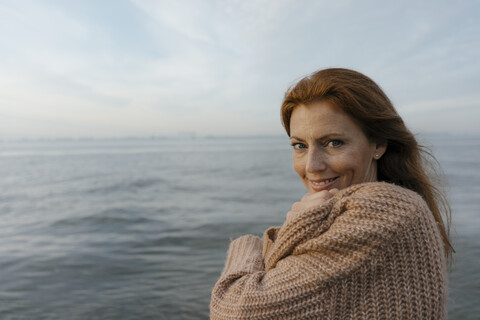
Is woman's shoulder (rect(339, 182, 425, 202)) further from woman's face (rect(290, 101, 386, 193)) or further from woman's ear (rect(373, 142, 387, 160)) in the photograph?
woman's ear (rect(373, 142, 387, 160))

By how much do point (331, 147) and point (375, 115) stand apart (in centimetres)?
30

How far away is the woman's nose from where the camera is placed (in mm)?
2027

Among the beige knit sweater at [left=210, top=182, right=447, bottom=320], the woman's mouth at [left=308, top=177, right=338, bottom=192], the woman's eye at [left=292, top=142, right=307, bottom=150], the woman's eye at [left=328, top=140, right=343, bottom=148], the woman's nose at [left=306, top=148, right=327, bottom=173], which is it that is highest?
the woman's eye at [left=328, top=140, right=343, bottom=148]

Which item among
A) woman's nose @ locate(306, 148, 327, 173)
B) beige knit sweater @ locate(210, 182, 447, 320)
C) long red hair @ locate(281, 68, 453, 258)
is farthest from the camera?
woman's nose @ locate(306, 148, 327, 173)

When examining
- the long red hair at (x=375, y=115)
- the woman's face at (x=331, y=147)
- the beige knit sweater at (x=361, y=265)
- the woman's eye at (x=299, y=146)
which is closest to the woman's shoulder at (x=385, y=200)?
the beige knit sweater at (x=361, y=265)

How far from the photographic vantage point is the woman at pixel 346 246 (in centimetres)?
154

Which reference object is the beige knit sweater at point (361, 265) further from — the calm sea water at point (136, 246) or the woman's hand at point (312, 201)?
the calm sea water at point (136, 246)

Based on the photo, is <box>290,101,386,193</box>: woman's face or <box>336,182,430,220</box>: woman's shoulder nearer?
<box>336,182,430,220</box>: woman's shoulder

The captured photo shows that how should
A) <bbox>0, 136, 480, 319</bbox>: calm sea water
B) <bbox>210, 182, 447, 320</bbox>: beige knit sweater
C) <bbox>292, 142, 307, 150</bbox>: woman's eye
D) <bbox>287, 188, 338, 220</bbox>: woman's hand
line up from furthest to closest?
<bbox>0, 136, 480, 319</bbox>: calm sea water
<bbox>292, 142, 307, 150</bbox>: woman's eye
<bbox>287, 188, 338, 220</bbox>: woman's hand
<bbox>210, 182, 447, 320</bbox>: beige knit sweater

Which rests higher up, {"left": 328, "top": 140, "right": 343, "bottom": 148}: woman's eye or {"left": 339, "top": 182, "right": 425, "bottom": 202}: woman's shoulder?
{"left": 328, "top": 140, "right": 343, "bottom": 148}: woman's eye

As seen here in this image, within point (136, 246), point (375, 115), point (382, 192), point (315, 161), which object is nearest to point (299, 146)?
point (315, 161)

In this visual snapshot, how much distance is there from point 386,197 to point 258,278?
0.75m

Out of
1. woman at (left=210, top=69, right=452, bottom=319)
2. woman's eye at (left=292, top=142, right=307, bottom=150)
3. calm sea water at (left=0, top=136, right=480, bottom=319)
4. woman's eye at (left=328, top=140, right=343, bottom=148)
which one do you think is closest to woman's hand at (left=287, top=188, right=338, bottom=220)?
woman at (left=210, top=69, right=452, bottom=319)

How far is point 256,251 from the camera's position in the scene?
7.63 feet
